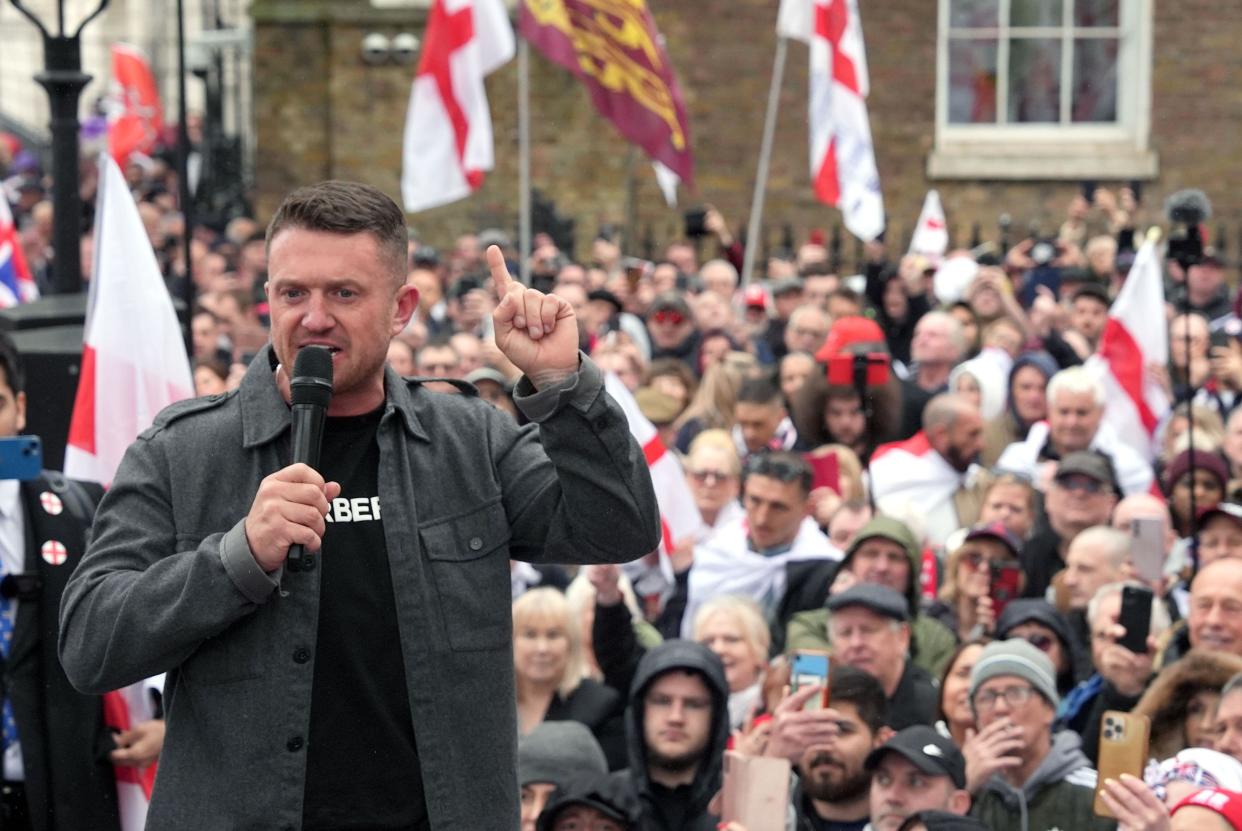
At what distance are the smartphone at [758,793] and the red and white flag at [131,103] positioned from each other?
13.7 meters

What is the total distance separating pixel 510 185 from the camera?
18.6m

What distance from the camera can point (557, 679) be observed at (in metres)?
6.59

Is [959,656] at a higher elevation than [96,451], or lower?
lower

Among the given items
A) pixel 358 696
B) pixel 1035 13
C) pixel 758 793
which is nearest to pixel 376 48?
pixel 1035 13

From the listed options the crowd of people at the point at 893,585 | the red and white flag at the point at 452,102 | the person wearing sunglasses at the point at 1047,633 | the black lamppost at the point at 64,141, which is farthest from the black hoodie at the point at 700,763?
the red and white flag at the point at 452,102

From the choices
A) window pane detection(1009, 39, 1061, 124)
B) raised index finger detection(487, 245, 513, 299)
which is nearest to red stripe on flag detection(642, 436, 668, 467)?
raised index finger detection(487, 245, 513, 299)

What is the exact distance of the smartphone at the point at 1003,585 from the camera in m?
7.07

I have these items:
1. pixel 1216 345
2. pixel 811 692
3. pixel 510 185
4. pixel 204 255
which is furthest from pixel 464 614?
pixel 510 185

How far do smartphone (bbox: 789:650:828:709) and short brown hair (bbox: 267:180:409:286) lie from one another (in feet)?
8.86

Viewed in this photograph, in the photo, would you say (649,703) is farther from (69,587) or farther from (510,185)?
(510,185)

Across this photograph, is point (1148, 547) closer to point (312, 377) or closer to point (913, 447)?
point (913, 447)

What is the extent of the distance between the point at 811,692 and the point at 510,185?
44.2 ft

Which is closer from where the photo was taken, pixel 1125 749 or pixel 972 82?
pixel 1125 749

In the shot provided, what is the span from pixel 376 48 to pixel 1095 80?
6446mm
